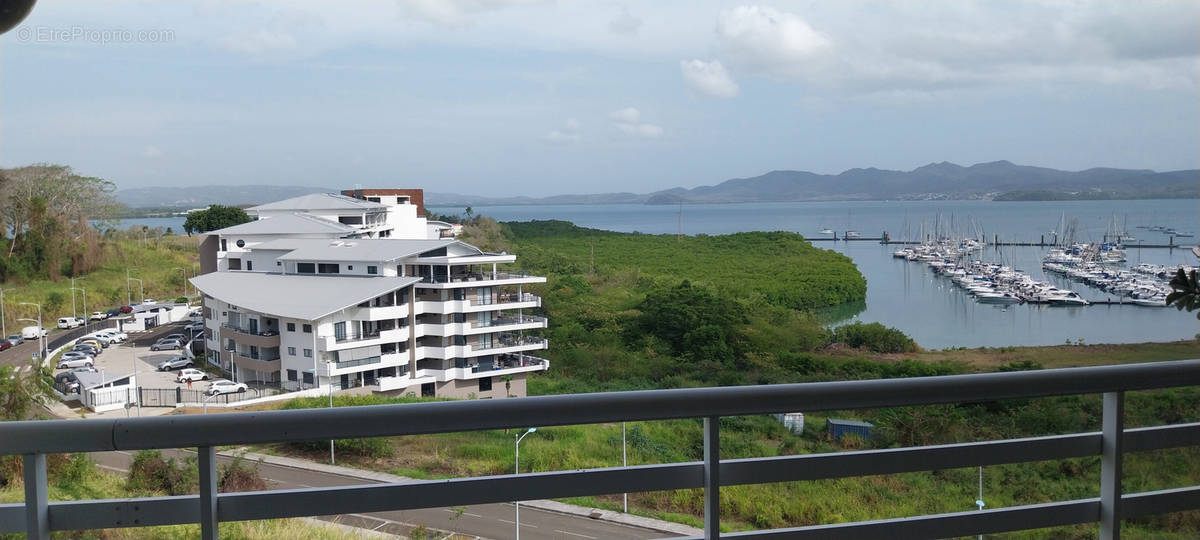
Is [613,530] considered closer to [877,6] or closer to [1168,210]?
[877,6]

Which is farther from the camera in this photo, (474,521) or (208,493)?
(474,521)

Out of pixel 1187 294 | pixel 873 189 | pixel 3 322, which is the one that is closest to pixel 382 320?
pixel 3 322

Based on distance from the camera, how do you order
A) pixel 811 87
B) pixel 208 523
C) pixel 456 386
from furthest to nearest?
pixel 811 87 → pixel 456 386 → pixel 208 523

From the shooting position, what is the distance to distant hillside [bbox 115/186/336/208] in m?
5.27

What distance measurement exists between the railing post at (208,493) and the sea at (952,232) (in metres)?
5.61

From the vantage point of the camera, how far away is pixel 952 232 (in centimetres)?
1102

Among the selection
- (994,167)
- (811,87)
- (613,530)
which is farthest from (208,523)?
(994,167)

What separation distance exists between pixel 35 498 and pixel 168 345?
9.41 meters

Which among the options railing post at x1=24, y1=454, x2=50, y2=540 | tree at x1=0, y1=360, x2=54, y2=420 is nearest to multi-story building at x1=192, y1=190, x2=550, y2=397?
tree at x1=0, y1=360, x2=54, y2=420

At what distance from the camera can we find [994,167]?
10.6m

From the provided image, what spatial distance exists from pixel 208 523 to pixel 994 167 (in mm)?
11515

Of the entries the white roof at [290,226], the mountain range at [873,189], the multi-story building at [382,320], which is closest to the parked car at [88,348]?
the multi-story building at [382,320]

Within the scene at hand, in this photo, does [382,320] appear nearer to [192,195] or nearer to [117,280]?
[117,280]

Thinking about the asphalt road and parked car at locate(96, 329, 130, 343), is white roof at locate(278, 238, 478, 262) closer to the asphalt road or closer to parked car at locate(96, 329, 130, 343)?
parked car at locate(96, 329, 130, 343)
